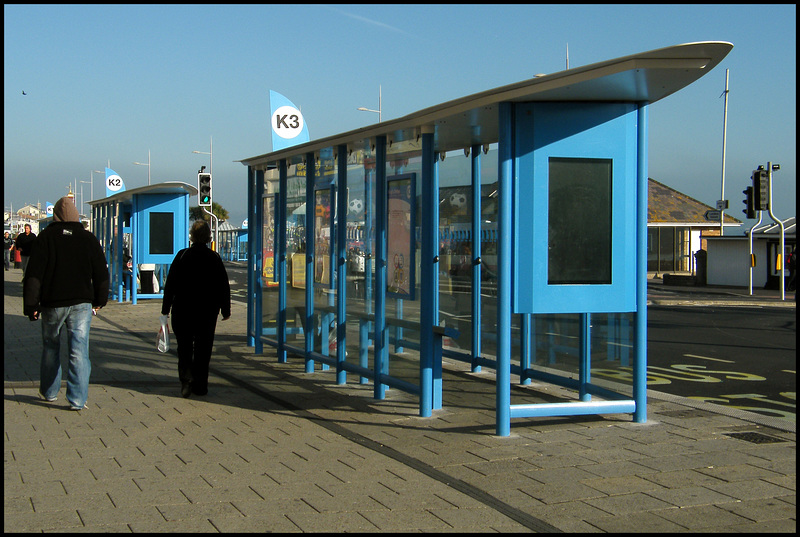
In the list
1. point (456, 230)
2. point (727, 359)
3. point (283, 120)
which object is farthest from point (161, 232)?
point (727, 359)

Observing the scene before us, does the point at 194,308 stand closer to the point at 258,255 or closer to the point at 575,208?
the point at 258,255

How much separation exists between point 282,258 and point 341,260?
186 cm

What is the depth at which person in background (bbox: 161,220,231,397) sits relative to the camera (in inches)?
322

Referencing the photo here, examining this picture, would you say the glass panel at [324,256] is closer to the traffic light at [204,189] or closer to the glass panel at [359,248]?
the glass panel at [359,248]

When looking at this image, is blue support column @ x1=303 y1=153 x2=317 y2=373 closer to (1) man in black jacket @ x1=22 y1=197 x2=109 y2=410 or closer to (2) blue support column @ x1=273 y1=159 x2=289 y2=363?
(2) blue support column @ x1=273 y1=159 x2=289 y2=363

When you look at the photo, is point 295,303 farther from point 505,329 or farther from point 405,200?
point 505,329

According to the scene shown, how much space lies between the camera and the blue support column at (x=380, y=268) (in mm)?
8023

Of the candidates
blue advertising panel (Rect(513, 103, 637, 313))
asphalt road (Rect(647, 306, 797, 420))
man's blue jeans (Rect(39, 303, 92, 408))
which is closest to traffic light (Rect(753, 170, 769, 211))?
asphalt road (Rect(647, 306, 797, 420))

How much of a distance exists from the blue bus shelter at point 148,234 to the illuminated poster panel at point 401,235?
42.6 ft

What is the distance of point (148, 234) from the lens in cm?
2119

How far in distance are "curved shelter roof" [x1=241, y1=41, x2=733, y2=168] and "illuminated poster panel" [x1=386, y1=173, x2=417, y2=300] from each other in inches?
17.4

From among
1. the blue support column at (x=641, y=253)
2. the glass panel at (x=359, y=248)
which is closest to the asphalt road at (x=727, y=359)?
the blue support column at (x=641, y=253)

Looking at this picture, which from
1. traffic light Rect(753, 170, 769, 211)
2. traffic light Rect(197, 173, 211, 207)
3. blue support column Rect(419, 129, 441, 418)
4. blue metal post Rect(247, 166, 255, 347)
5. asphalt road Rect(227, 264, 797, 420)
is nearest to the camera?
blue support column Rect(419, 129, 441, 418)

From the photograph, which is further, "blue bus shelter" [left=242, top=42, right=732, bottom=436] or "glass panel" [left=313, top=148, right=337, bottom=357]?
"glass panel" [left=313, top=148, right=337, bottom=357]
